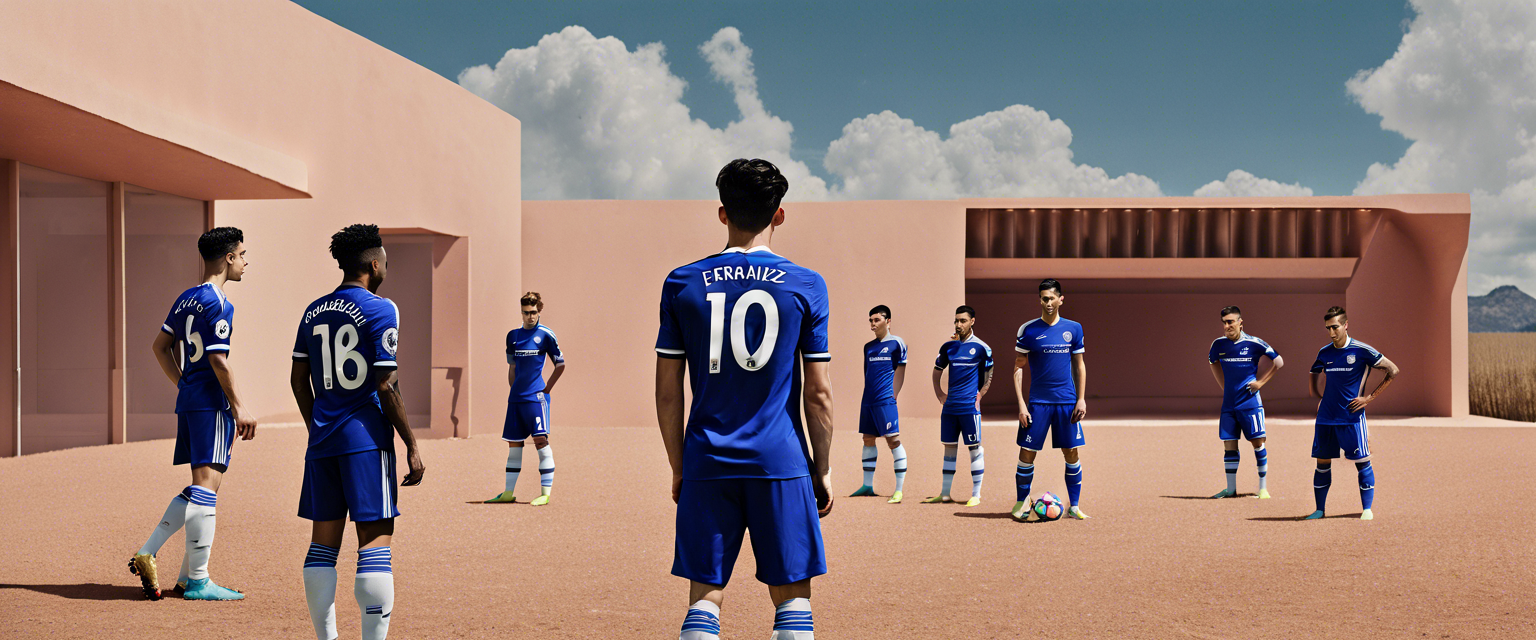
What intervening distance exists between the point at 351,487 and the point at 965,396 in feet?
17.9

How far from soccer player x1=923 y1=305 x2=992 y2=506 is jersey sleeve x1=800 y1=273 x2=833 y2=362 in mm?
5313

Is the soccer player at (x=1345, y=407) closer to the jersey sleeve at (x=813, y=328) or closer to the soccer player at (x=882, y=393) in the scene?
the soccer player at (x=882, y=393)

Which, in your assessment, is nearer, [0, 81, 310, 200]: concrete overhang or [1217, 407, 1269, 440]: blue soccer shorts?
[0, 81, 310, 200]: concrete overhang

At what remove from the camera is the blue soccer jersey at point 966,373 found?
7.94 metres

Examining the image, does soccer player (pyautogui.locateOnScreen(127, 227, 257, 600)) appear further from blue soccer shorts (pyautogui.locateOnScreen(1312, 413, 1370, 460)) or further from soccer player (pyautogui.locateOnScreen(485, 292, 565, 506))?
blue soccer shorts (pyautogui.locateOnScreen(1312, 413, 1370, 460))

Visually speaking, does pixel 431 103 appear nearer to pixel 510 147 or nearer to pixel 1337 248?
pixel 510 147

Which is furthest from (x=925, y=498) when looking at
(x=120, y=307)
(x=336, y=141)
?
(x=336, y=141)

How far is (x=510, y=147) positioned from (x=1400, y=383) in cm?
1558

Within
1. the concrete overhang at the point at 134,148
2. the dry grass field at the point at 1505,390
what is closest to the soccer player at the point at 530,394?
the concrete overhang at the point at 134,148

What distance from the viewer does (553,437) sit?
1367 cm

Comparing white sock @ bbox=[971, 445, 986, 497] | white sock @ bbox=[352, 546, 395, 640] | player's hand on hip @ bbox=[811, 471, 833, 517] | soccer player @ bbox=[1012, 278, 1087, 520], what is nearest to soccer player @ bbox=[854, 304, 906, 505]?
white sock @ bbox=[971, 445, 986, 497]

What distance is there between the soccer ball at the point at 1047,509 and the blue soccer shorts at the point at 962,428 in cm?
92

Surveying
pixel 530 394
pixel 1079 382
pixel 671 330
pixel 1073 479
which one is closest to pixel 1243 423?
pixel 1073 479

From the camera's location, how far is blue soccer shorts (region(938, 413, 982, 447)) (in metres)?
7.95
